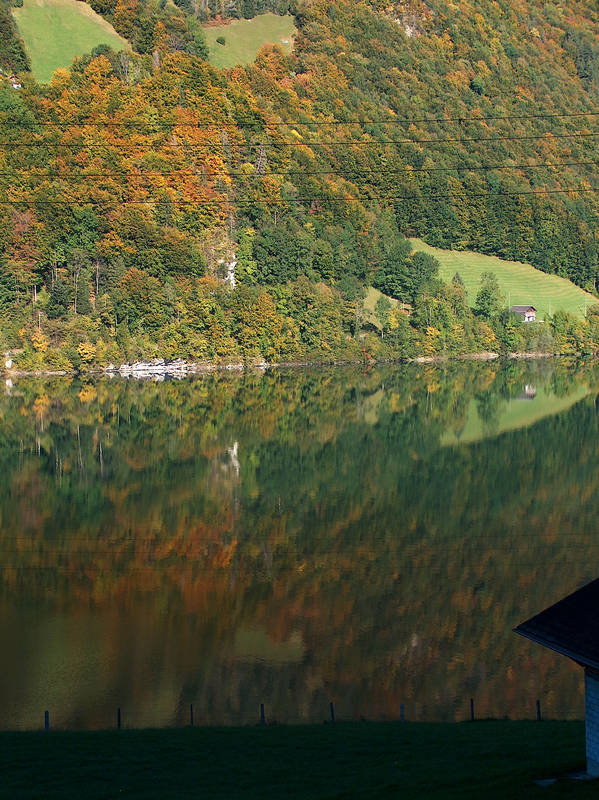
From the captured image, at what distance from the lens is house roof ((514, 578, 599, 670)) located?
15.7 m

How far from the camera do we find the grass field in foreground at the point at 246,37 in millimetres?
172125

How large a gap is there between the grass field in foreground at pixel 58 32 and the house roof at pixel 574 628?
143561 millimetres

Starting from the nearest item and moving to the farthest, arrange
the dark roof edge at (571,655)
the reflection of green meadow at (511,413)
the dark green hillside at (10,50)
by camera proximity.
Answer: the dark roof edge at (571,655) < the reflection of green meadow at (511,413) < the dark green hillside at (10,50)

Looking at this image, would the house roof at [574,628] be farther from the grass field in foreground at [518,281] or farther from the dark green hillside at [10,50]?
the dark green hillside at [10,50]

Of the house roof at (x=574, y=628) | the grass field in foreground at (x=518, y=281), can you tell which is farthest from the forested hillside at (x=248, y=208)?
the house roof at (x=574, y=628)

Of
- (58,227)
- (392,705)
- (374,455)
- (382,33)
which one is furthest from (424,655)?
(382,33)

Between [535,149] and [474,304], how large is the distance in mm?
62444

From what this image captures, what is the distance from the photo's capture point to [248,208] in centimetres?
13138

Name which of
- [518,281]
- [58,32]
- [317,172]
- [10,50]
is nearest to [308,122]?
[317,172]

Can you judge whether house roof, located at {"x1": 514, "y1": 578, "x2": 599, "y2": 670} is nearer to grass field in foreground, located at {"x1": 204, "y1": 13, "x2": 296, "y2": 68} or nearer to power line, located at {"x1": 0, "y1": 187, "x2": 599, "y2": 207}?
power line, located at {"x1": 0, "y1": 187, "x2": 599, "y2": 207}

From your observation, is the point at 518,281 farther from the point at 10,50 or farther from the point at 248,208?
the point at 10,50

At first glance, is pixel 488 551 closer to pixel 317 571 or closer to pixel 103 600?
pixel 317 571

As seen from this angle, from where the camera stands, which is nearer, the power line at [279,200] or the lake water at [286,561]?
the lake water at [286,561]

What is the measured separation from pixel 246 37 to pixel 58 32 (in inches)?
1363
